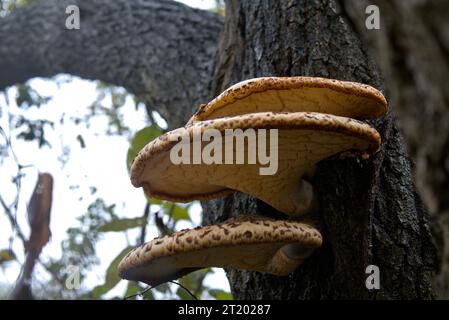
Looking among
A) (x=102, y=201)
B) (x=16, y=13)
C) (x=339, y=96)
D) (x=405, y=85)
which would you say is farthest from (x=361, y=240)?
(x=102, y=201)

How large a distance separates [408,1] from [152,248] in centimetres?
126

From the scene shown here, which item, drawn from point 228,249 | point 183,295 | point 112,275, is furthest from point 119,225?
point 228,249

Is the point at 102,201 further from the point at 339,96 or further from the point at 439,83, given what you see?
the point at 439,83

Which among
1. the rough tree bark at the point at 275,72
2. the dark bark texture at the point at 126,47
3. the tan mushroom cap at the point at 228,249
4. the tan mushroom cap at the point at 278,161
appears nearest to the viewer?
the tan mushroom cap at the point at 278,161

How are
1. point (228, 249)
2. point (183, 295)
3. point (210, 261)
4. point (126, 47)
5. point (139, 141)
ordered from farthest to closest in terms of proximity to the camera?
1. point (126, 47)
2. point (183, 295)
3. point (139, 141)
4. point (210, 261)
5. point (228, 249)

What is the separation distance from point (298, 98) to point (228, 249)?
1.86ft

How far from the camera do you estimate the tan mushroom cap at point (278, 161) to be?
1598mm

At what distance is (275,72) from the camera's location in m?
2.49

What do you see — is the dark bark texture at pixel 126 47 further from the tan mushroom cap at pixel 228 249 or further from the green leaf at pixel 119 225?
the tan mushroom cap at pixel 228 249

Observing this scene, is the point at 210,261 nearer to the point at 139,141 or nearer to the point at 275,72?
the point at 275,72

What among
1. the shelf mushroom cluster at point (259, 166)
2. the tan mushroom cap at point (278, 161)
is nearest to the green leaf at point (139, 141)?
the tan mushroom cap at point (278, 161)

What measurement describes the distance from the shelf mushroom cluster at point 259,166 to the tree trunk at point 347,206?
0.11 m

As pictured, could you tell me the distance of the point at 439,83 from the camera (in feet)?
2.27
